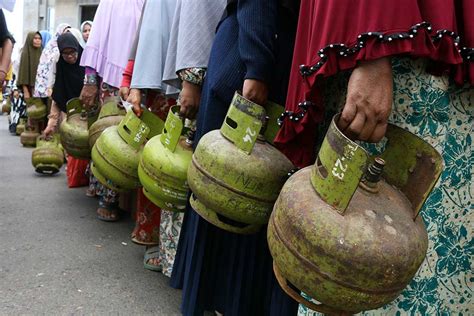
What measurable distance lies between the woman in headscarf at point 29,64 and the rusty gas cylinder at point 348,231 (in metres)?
7.47

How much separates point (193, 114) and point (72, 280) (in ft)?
4.19

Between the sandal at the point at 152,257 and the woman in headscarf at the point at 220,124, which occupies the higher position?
the woman in headscarf at the point at 220,124

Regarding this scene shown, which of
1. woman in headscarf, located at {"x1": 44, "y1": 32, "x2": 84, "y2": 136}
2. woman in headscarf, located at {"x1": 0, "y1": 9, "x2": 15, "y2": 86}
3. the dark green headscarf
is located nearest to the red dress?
woman in headscarf, located at {"x1": 0, "y1": 9, "x2": 15, "y2": 86}

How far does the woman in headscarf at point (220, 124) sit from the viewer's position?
1.78 m

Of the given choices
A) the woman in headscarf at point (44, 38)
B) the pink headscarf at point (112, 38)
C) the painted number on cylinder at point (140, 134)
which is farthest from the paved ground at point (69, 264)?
Answer: the woman in headscarf at point (44, 38)

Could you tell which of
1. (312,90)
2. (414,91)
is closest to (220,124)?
(312,90)

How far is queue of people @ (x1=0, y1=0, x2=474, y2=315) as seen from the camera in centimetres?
126

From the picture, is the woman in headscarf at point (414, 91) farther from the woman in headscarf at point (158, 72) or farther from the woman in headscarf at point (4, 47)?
the woman in headscarf at point (4, 47)

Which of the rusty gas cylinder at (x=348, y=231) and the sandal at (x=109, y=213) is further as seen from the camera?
the sandal at (x=109, y=213)

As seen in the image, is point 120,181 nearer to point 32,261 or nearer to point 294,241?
point 32,261

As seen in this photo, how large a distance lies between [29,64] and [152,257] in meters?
5.80

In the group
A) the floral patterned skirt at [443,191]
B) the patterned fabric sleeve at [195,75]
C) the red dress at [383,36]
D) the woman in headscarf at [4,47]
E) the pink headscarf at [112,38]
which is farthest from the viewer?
the woman in headscarf at [4,47]

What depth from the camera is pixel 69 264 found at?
3.19 metres

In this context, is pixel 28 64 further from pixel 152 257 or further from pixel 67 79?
pixel 152 257
